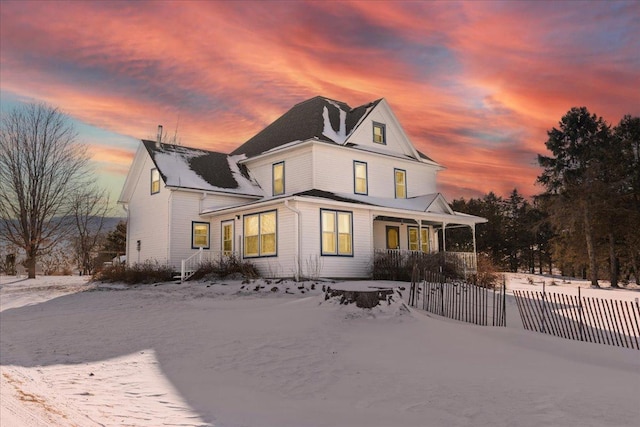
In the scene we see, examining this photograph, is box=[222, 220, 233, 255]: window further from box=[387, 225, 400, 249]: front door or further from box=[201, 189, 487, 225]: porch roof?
box=[387, 225, 400, 249]: front door

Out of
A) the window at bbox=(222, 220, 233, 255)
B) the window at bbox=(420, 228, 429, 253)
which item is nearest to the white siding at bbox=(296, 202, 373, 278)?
the window at bbox=(222, 220, 233, 255)

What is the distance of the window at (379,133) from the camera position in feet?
98.2

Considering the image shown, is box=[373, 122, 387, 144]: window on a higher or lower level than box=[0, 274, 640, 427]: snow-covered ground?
higher

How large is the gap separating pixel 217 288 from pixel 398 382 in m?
13.0

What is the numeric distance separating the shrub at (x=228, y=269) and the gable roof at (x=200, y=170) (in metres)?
4.68

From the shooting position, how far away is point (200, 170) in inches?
1148

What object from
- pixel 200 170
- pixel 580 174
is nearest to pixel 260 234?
pixel 200 170

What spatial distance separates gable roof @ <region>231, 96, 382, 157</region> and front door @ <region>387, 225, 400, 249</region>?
18.5 feet

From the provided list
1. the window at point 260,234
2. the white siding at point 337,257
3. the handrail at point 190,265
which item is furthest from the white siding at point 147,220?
the white siding at point 337,257

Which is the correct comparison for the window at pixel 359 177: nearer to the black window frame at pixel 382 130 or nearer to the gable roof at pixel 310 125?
the gable roof at pixel 310 125

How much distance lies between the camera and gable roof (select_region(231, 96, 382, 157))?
28109 millimetres

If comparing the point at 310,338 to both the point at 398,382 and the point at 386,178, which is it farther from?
the point at 386,178

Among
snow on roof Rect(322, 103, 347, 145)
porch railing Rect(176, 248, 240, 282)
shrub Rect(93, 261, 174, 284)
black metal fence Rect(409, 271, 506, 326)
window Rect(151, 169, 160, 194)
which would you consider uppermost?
snow on roof Rect(322, 103, 347, 145)

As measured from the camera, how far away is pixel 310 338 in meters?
11.1
